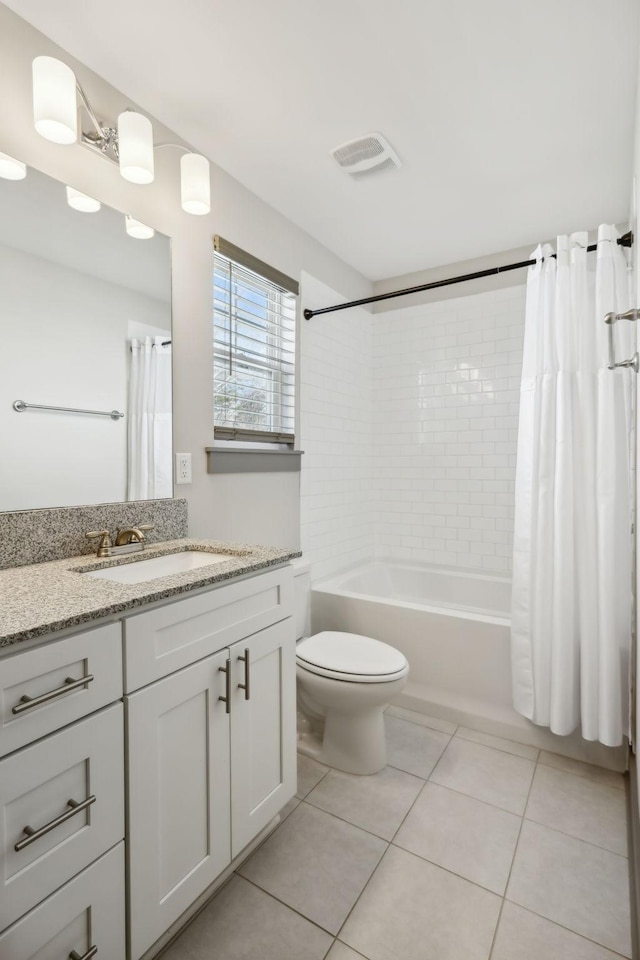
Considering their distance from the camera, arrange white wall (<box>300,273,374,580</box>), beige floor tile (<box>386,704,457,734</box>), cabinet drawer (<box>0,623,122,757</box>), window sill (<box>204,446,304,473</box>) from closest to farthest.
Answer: cabinet drawer (<box>0,623,122,757</box>) → window sill (<box>204,446,304,473</box>) → beige floor tile (<box>386,704,457,734</box>) → white wall (<box>300,273,374,580</box>)

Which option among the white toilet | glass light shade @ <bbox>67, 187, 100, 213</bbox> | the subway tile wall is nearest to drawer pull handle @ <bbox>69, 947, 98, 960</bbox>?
the white toilet

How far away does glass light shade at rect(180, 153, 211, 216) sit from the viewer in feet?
5.39

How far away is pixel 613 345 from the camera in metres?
1.80

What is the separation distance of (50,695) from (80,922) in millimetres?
469

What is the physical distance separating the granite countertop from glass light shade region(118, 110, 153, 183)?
120cm

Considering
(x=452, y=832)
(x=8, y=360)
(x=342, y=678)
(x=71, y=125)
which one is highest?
(x=71, y=125)

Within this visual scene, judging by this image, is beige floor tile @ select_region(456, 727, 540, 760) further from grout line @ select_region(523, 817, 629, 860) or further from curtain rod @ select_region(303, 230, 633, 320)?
curtain rod @ select_region(303, 230, 633, 320)

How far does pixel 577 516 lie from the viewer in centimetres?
192

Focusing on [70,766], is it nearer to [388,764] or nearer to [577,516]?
[388,764]

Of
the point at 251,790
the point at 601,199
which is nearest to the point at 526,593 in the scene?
the point at 251,790

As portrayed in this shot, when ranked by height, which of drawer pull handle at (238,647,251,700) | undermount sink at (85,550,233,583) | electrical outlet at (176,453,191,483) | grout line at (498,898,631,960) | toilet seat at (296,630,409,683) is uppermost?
electrical outlet at (176,453,191,483)

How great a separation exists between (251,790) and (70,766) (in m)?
0.63

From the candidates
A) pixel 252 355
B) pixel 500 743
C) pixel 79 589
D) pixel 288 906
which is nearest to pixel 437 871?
pixel 288 906

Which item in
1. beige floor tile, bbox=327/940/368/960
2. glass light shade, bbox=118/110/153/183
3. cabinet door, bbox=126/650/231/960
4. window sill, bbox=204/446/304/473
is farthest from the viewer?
window sill, bbox=204/446/304/473
